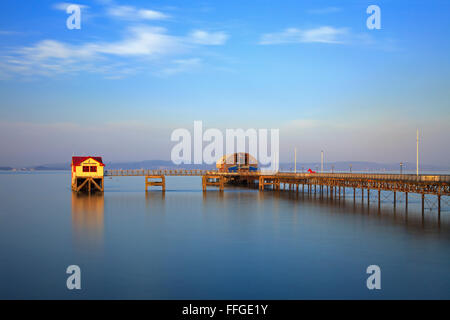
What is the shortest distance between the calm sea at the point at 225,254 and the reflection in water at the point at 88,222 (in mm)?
111

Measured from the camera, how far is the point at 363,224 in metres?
41.0

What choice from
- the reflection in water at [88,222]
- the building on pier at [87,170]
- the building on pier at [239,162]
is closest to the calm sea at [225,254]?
the reflection in water at [88,222]

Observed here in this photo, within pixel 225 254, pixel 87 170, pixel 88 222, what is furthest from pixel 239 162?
pixel 225 254

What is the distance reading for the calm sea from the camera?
21453 mm

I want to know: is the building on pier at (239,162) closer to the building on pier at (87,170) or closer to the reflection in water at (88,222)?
the building on pier at (87,170)

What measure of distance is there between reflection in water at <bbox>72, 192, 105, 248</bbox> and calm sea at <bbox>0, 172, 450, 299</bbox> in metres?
0.11

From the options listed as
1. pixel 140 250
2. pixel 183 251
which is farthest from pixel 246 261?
pixel 140 250

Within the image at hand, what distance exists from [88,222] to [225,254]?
1985cm

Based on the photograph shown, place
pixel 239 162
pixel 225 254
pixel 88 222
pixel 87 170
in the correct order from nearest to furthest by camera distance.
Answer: pixel 225 254, pixel 88 222, pixel 87 170, pixel 239 162

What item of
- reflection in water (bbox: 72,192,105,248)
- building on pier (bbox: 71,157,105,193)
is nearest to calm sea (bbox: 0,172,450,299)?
reflection in water (bbox: 72,192,105,248)

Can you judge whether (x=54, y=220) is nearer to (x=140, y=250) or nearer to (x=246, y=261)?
(x=140, y=250)

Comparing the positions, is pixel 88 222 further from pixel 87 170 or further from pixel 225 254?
pixel 87 170

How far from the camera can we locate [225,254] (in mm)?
29516

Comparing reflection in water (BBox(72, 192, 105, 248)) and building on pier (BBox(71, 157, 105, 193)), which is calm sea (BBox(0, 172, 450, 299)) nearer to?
Answer: reflection in water (BBox(72, 192, 105, 248))
